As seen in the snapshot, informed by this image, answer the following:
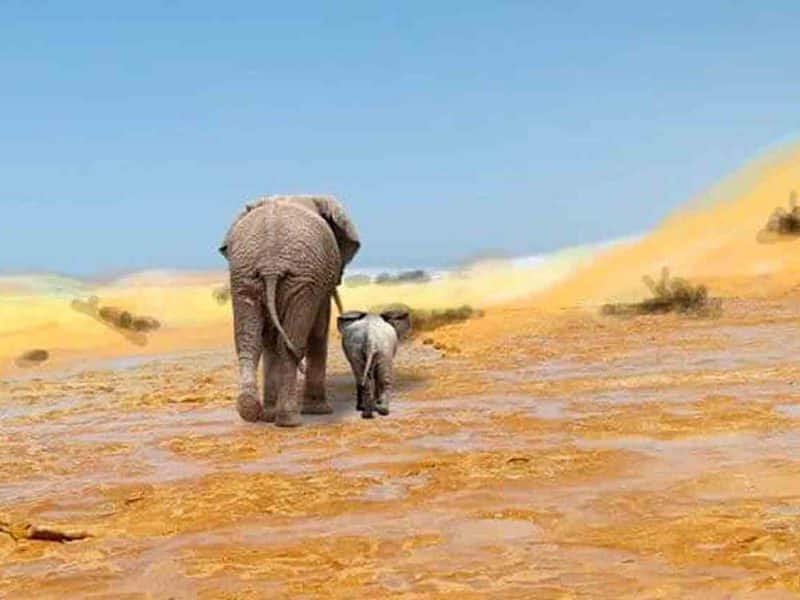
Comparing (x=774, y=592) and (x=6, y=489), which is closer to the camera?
(x=774, y=592)

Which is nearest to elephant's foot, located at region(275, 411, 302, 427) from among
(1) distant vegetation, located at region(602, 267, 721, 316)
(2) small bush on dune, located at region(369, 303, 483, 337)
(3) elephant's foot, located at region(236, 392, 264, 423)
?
(3) elephant's foot, located at region(236, 392, 264, 423)

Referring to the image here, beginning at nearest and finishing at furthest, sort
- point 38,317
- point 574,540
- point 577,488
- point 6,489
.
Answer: point 574,540 < point 577,488 < point 6,489 < point 38,317

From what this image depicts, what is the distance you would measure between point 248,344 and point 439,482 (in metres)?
3.44

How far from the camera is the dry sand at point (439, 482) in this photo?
195 inches

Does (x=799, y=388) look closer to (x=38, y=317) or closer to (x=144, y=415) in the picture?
(x=144, y=415)

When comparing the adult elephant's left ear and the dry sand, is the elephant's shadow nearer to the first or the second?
the dry sand

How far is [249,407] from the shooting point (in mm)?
9953

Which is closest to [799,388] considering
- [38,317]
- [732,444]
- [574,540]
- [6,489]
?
[732,444]

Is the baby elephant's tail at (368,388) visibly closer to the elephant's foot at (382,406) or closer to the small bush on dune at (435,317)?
the elephant's foot at (382,406)

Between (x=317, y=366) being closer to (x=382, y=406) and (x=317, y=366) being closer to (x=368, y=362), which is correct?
(x=368, y=362)

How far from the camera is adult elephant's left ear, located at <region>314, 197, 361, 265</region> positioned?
34.5 ft

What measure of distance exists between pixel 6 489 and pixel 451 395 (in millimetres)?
5163

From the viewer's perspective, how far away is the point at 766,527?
17.6 feet

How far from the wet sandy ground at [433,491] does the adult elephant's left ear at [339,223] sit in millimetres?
1681
